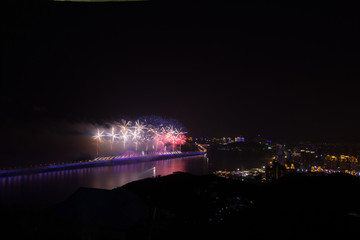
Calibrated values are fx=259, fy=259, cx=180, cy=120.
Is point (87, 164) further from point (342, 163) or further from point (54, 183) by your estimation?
point (342, 163)

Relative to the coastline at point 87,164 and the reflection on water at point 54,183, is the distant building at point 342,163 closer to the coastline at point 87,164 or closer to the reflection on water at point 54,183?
the coastline at point 87,164

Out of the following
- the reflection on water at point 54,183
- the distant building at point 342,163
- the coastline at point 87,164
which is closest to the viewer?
the reflection on water at point 54,183

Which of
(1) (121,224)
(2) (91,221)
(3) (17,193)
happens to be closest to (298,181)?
(1) (121,224)

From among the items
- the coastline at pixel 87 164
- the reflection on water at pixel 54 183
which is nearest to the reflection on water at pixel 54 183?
the reflection on water at pixel 54 183

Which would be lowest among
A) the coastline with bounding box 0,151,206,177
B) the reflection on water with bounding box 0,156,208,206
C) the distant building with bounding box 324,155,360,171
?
the distant building with bounding box 324,155,360,171

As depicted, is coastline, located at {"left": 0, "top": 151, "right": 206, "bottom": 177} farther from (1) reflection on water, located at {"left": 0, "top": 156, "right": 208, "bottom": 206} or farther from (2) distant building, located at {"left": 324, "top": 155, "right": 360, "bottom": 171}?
(2) distant building, located at {"left": 324, "top": 155, "right": 360, "bottom": 171}

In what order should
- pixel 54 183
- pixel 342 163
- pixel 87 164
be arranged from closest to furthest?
pixel 54 183 < pixel 87 164 < pixel 342 163

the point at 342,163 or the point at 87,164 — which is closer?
the point at 87,164

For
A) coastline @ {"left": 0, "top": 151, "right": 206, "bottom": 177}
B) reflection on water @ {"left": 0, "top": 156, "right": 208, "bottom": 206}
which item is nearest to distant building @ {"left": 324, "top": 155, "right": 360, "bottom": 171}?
coastline @ {"left": 0, "top": 151, "right": 206, "bottom": 177}

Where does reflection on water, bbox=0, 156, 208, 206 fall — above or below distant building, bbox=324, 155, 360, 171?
above

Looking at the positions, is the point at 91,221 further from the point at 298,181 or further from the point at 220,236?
the point at 298,181

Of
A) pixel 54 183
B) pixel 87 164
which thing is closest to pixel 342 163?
pixel 87 164

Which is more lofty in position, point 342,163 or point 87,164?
point 87,164

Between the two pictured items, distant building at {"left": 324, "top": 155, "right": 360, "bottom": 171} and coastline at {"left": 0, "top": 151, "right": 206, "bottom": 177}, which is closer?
coastline at {"left": 0, "top": 151, "right": 206, "bottom": 177}
